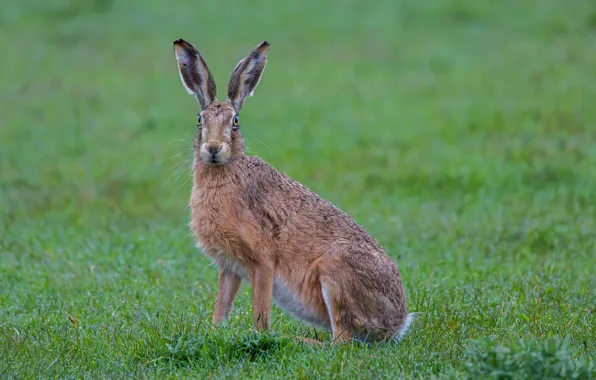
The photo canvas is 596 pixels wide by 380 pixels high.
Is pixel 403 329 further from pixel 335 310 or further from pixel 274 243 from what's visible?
pixel 274 243

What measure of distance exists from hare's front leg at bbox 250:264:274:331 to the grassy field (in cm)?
25

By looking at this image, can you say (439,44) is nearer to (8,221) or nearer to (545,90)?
(545,90)

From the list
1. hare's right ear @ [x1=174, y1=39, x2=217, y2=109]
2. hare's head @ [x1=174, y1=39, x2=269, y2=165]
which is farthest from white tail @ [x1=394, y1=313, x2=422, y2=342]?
hare's right ear @ [x1=174, y1=39, x2=217, y2=109]

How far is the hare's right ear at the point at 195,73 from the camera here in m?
7.27

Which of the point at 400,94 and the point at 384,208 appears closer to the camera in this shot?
the point at 384,208

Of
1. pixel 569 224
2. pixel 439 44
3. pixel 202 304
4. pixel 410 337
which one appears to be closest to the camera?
pixel 410 337

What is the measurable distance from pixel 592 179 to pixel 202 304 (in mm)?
7012

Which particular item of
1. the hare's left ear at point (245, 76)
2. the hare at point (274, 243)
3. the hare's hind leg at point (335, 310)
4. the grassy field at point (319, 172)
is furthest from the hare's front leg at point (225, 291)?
the hare's left ear at point (245, 76)

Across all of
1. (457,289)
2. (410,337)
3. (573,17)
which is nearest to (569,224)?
(457,289)

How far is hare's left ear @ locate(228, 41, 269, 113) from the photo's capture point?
7.30m

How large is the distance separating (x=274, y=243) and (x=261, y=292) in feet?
1.24

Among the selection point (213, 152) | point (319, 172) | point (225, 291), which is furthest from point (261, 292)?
point (319, 172)

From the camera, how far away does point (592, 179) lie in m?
13.3

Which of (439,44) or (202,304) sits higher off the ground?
(439,44)
